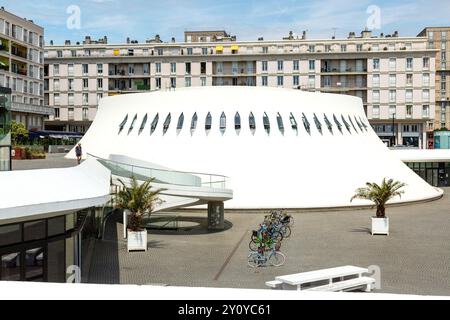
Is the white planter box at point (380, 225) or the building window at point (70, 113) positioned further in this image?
the building window at point (70, 113)

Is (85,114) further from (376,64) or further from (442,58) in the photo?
(442,58)

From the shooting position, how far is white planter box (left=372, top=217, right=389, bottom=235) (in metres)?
26.1

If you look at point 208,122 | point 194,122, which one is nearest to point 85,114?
point 194,122

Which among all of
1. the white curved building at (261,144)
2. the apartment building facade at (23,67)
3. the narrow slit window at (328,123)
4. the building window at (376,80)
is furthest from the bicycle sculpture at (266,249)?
the building window at (376,80)

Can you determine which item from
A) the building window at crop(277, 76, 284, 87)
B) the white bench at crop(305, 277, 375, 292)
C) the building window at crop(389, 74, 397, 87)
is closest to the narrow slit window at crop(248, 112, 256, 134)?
the white bench at crop(305, 277, 375, 292)

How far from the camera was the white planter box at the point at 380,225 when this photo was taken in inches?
1027

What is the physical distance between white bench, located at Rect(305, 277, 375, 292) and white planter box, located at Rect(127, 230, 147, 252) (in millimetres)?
9106

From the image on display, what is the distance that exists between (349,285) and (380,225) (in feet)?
36.7

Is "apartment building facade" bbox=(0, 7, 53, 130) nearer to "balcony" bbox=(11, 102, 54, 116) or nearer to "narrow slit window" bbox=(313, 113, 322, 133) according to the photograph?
"balcony" bbox=(11, 102, 54, 116)

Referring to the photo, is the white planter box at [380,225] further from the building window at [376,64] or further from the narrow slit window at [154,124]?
the building window at [376,64]

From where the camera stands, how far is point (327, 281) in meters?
15.8

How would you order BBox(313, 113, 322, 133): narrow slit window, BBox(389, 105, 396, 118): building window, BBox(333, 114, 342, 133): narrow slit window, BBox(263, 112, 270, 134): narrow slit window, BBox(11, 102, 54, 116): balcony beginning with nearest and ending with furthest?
BBox(263, 112, 270, 134): narrow slit window, BBox(313, 113, 322, 133): narrow slit window, BBox(333, 114, 342, 133): narrow slit window, BBox(11, 102, 54, 116): balcony, BBox(389, 105, 396, 118): building window

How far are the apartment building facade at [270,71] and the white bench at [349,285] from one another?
67.9 metres
